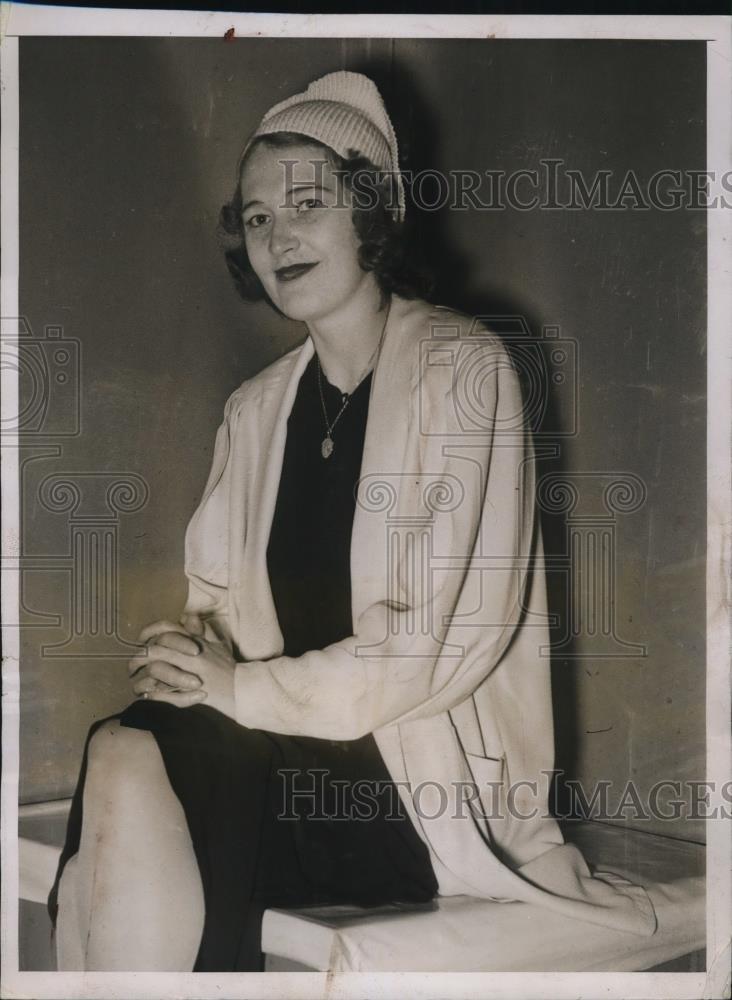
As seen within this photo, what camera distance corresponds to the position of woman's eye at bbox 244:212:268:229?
201 cm

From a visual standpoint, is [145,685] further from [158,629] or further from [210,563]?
[210,563]

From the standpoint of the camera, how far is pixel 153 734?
6.32 feet

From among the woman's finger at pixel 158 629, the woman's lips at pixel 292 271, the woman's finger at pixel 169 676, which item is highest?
the woman's lips at pixel 292 271

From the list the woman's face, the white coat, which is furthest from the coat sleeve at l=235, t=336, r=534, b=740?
the woman's face

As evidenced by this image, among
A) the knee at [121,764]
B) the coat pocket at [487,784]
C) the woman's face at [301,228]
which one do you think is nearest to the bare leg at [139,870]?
the knee at [121,764]

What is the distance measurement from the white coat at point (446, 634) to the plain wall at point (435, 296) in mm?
99

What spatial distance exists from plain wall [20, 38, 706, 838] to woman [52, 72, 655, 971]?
7 cm

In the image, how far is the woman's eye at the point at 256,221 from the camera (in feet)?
6.61

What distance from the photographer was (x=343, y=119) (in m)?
2.00

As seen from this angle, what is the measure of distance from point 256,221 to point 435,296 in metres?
0.37

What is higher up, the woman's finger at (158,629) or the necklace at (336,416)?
the necklace at (336,416)

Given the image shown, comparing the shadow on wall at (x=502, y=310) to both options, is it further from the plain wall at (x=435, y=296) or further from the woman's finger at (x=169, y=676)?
the woman's finger at (x=169, y=676)

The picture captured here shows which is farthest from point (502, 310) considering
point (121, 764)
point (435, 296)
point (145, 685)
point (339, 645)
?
point (121, 764)

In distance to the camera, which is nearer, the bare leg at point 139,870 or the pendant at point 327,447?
the bare leg at point 139,870
